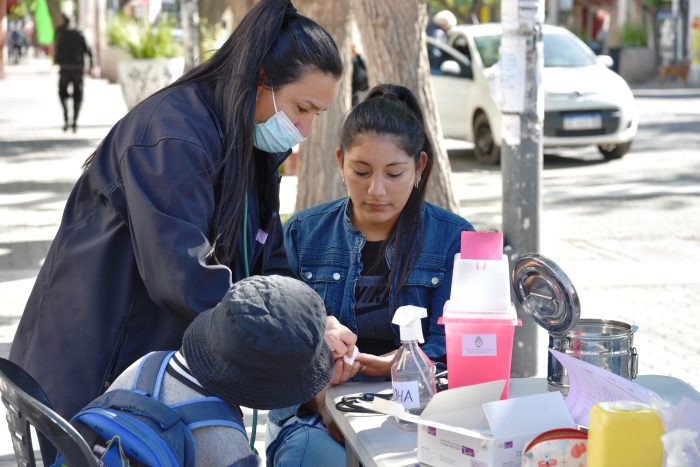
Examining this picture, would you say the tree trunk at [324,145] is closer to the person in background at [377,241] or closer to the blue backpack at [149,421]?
the person in background at [377,241]

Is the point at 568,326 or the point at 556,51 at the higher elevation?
the point at 556,51

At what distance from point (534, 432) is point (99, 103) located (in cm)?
2404

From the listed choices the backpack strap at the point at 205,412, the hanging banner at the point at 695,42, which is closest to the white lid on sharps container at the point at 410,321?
the backpack strap at the point at 205,412

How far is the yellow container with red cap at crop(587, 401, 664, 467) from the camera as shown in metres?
1.86

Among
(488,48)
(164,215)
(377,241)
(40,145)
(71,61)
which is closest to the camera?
(164,215)

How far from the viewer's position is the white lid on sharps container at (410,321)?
262 centimetres

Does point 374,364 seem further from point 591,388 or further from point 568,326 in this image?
point 591,388

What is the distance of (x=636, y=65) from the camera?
30.6 m

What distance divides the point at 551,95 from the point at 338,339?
431 inches

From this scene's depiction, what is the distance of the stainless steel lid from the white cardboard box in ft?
1.16

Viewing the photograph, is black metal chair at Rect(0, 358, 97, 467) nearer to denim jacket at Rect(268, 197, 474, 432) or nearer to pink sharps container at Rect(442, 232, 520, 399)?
pink sharps container at Rect(442, 232, 520, 399)

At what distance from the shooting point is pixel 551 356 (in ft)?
9.24

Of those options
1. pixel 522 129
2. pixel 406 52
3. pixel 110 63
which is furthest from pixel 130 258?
pixel 110 63

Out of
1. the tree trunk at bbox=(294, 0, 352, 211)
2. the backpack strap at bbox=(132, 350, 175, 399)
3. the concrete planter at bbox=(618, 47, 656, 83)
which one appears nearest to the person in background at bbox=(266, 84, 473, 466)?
the backpack strap at bbox=(132, 350, 175, 399)
